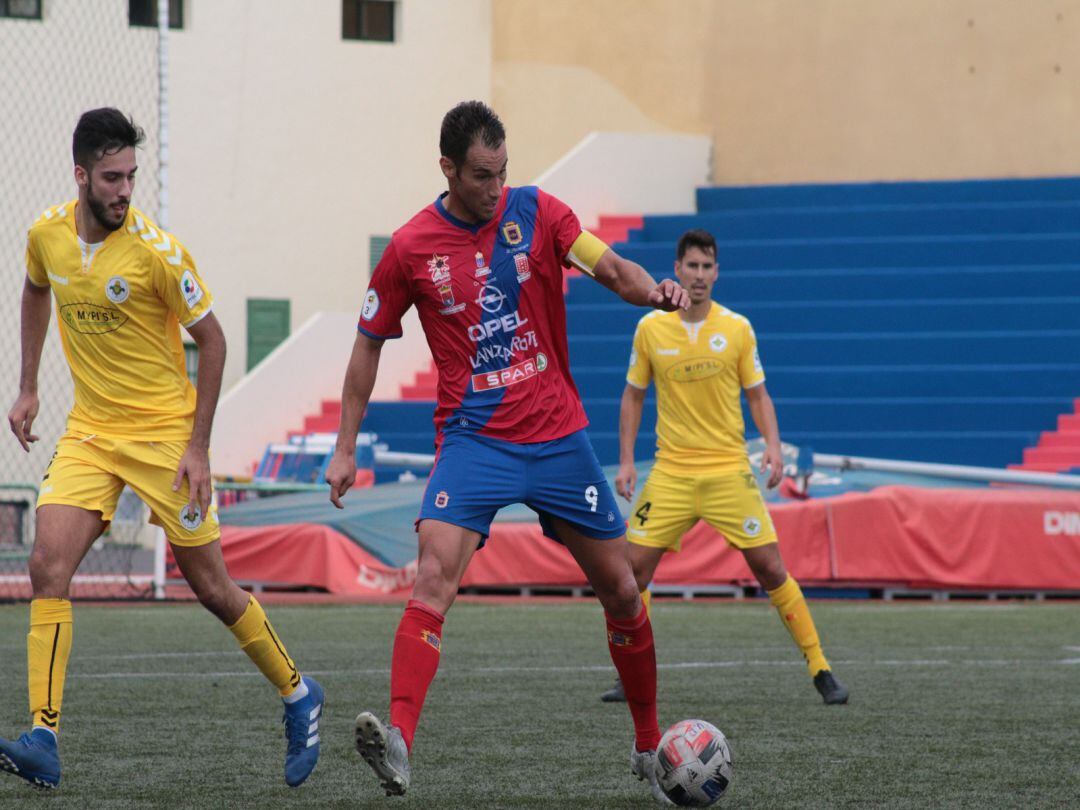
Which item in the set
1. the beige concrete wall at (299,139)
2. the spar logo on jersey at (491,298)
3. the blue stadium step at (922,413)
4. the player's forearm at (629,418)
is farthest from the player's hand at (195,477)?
the beige concrete wall at (299,139)

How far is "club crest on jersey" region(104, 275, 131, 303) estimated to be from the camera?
6.27 m

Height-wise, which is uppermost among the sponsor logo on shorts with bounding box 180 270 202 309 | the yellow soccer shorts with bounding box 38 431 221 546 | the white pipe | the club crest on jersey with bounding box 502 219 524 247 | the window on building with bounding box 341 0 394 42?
the window on building with bounding box 341 0 394 42

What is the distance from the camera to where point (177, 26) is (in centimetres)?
2647

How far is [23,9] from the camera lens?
24.7m

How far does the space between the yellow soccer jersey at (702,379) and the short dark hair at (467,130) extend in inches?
154

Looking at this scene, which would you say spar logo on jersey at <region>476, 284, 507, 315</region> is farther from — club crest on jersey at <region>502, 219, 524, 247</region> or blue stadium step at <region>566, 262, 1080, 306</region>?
blue stadium step at <region>566, 262, 1080, 306</region>

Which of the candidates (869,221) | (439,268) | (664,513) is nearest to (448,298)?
(439,268)

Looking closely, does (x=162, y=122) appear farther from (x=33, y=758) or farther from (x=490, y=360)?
(x=33, y=758)

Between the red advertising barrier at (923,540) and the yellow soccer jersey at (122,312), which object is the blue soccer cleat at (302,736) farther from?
the red advertising barrier at (923,540)

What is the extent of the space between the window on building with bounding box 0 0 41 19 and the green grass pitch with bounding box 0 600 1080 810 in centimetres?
1271

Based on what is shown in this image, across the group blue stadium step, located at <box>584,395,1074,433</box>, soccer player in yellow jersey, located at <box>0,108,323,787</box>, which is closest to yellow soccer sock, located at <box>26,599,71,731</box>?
soccer player in yellow jersey, located at <box>0,108,323,787</box>

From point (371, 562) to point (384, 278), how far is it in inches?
427

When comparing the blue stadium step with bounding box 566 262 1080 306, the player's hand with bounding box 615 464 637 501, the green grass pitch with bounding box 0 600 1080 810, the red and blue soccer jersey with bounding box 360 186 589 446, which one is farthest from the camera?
the blue stadium step with bounding box 566 262 1080 306

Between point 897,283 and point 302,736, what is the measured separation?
18.3 m
